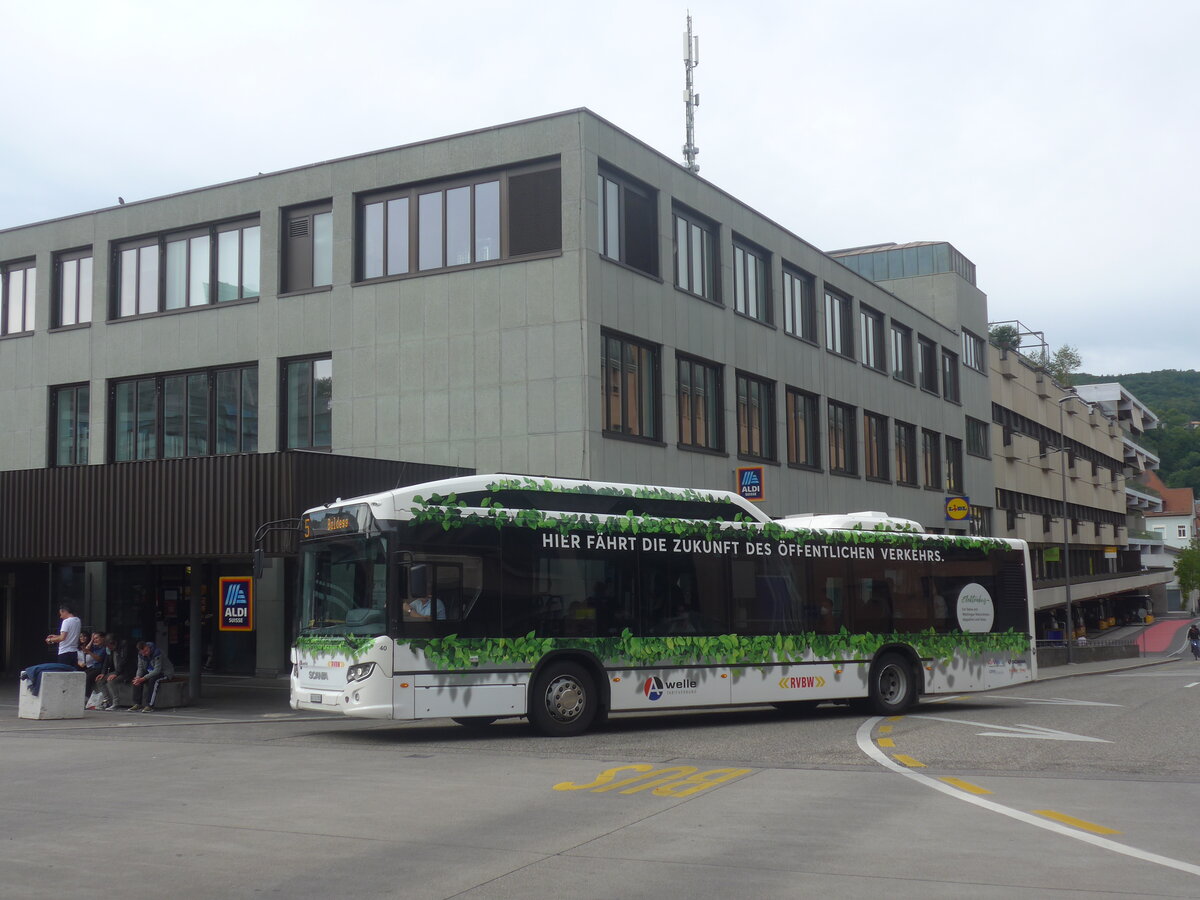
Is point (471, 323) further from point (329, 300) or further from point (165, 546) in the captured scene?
point (165, 546)

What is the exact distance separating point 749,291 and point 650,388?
6.47 meters

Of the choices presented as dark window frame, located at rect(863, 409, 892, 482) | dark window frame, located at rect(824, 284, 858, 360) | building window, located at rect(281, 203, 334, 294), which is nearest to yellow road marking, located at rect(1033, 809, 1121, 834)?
building window, located at rect(281, 203, 334, 294)

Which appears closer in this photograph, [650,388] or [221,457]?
[221,457]

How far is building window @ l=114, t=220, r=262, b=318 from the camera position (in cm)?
2883

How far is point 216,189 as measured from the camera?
28953 mm

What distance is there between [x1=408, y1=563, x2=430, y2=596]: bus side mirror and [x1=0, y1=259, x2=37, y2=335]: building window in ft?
68.7

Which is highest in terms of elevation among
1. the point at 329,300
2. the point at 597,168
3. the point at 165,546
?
the point at 597,168

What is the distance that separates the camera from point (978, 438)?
52.9 metres

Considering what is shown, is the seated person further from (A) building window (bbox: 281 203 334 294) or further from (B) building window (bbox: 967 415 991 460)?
(B) building window (bbox: 967 415 991 460)

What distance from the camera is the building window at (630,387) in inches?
1010

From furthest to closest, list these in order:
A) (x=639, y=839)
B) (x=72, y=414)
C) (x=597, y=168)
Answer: (x=72, y=414)
(x=597, y=168)
(x=639, y=839)

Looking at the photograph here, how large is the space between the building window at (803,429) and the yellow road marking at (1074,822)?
24081 mm

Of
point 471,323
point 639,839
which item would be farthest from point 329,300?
point 639,839

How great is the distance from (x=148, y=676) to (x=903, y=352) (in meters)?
30.2
